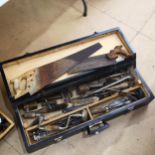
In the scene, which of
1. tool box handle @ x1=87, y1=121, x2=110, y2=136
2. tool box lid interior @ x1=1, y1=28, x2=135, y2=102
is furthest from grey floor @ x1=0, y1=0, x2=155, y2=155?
tool box lid interior @ x1=1, y1=28, x2=135, y2=102

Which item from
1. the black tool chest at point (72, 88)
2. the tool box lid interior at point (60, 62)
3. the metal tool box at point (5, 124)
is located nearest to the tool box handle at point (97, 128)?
the black tool chest at point (72, 88)

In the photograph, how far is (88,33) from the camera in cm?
195

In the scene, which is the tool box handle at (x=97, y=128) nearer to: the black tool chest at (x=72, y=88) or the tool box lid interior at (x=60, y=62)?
the black tool chest at (x=72, y=88)

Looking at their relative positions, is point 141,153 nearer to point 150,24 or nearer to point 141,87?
point 141,87

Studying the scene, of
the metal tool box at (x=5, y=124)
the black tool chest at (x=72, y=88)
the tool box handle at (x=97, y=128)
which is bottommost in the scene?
the tool box handle at (x=97, y=128)

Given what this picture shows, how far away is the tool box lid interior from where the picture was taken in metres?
1.46

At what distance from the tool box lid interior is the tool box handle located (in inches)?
10.9

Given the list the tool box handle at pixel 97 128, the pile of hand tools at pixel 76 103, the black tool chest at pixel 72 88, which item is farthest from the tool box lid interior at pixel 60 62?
the tool box handle at pixel 97 128

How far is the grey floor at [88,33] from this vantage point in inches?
59.2

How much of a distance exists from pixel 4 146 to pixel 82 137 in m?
0.41

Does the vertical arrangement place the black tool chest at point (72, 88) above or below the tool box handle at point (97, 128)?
above

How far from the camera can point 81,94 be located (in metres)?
1.59

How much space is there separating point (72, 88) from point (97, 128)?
265 millimetres

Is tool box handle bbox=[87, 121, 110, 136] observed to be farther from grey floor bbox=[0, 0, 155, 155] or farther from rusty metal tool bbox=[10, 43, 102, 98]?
rusty metal tool bbox=[10, 43, 102, 98]
